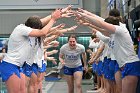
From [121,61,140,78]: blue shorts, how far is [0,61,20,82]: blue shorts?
1836mm

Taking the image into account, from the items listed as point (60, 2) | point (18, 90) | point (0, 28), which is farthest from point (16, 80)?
point (0, 28)

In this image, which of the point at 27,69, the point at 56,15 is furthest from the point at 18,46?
the point at 27,69

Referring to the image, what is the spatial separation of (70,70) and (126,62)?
423 cm

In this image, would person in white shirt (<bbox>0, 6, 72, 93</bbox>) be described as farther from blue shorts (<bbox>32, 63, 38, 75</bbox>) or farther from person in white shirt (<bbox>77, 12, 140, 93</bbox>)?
blue shorts (<bbox>32, 63, 38, 75</bbox>)

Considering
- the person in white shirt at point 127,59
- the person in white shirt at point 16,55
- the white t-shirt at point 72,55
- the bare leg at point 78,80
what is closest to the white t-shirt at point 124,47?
the person in white shirt at point 127,59

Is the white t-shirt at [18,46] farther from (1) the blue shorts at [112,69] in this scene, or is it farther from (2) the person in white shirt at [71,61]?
(2) the person in white shirt at [71,61]

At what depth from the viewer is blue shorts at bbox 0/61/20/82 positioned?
5832 millimetres

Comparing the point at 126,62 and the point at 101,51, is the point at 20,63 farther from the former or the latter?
the point at 101,51

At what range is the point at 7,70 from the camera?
586 centimetres

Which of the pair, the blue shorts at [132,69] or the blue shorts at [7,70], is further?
the blue shorts at [7,70]

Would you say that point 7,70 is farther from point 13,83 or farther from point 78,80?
point 78,80

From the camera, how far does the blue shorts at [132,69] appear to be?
526cm

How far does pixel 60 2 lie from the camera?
21.4 metres

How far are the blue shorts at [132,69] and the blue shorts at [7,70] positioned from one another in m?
1.84
